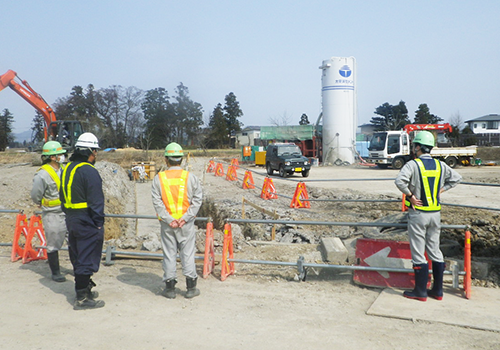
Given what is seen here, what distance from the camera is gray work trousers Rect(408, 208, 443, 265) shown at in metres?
5.07

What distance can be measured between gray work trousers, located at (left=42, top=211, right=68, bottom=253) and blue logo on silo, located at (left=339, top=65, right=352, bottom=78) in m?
35.8

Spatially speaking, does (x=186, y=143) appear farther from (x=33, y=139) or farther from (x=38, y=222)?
(x=38, y=222)

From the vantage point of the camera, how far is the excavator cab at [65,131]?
26.5 metres

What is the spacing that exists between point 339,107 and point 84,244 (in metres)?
36.1

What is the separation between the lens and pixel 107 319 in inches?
183

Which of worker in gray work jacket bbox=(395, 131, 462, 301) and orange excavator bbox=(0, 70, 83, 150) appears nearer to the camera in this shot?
worker in gray work jacket bbox=(395, 131, 462, 301)

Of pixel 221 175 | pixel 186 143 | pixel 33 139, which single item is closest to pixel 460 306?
pixel 221 175

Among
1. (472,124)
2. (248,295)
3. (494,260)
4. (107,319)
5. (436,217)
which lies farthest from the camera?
(472,124)

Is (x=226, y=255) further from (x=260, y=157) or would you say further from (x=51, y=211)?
(x=260, y=157)

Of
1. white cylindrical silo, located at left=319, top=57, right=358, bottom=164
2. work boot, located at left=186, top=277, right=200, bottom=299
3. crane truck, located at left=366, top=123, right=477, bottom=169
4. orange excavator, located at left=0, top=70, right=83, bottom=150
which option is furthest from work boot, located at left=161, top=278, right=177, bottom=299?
white cylindrical silo, located at left=319, top=57, right=358, bottom=164

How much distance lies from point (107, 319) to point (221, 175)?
22539 mm

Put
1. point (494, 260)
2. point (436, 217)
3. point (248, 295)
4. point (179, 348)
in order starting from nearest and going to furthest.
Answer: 1. point (179, 348)
2. point (436, 217)
3. point (248, 295)
4. point (494, 260)

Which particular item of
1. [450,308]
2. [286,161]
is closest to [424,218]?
[450,308]

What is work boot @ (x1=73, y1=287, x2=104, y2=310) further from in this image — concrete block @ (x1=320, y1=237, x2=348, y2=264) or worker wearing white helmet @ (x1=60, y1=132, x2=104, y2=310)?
concrete block @ (x1=320, y1=237, x2=348, y2=264)
